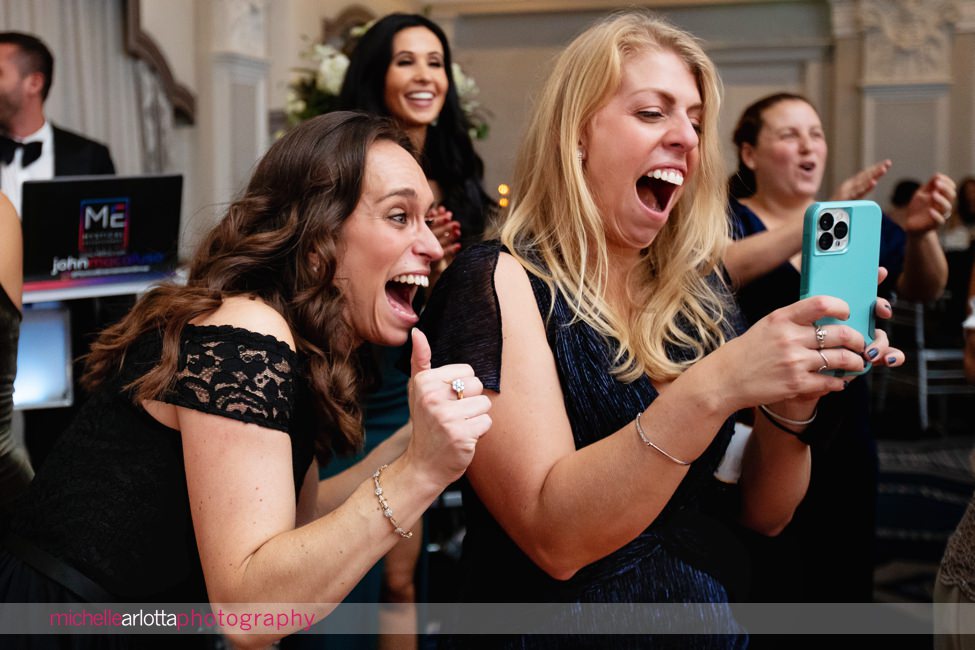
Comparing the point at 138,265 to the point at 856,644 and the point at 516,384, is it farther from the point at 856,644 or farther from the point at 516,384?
the point at 856,644

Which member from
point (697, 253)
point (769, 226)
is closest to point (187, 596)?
point (697, 253)

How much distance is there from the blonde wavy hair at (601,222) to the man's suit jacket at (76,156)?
2826 mm

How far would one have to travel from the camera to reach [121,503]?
4.10 ft

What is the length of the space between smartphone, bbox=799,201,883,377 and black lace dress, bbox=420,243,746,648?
0.90 feet

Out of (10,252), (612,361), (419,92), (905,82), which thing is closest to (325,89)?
(419,92)

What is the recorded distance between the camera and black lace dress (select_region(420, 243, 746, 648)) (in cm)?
127

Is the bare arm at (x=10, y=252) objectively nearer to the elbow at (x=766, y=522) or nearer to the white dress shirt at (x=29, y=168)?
the elbow at (x=766, y=522)

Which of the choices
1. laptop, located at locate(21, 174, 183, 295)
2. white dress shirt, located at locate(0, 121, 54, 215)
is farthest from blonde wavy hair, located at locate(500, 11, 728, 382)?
white dress shirt, located at locate(0, 121, 54, 215)

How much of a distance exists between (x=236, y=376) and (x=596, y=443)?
441 millimetres

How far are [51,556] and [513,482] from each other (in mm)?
614

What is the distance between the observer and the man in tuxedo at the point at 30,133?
3.44m

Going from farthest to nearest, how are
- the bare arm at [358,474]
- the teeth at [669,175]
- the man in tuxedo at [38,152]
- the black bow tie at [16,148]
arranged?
the black bow tie at [16,148] < the man in tuxedo at [38,152] < the bare arm at [358,474] < the teeth at [669,175]

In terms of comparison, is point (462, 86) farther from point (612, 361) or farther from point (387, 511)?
point (387, 511)

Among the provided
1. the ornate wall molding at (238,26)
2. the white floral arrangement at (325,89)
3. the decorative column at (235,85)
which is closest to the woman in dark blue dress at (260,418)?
the white floral arrangement at (325,89)
